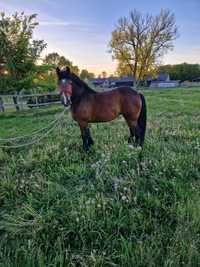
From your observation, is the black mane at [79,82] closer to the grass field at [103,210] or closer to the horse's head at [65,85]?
the horse's head at [65,85]

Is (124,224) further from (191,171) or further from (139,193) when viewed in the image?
(191,171)

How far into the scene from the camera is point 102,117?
4117 mm

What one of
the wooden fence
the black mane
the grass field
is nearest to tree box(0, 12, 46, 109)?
the wooden fence

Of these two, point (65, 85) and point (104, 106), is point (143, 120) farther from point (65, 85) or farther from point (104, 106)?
point (65, 85)

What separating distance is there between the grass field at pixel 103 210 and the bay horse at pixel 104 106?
0.67m

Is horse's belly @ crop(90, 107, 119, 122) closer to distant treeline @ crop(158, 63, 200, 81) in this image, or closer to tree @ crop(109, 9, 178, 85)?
tree @ crop(109, 9, 178, 85)

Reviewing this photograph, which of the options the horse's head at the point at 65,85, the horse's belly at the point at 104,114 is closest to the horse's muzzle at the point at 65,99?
the horse's head at the point at 65,85

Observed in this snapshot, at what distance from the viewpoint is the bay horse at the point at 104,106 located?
3.94 metres

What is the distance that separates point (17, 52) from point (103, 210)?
14023 mm

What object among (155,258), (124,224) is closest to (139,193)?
(124,224)

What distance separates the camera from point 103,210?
7.04 ft

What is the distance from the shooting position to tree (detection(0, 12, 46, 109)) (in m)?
13.2

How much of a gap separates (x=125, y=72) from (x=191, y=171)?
32924mm

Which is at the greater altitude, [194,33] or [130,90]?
[194,33]
